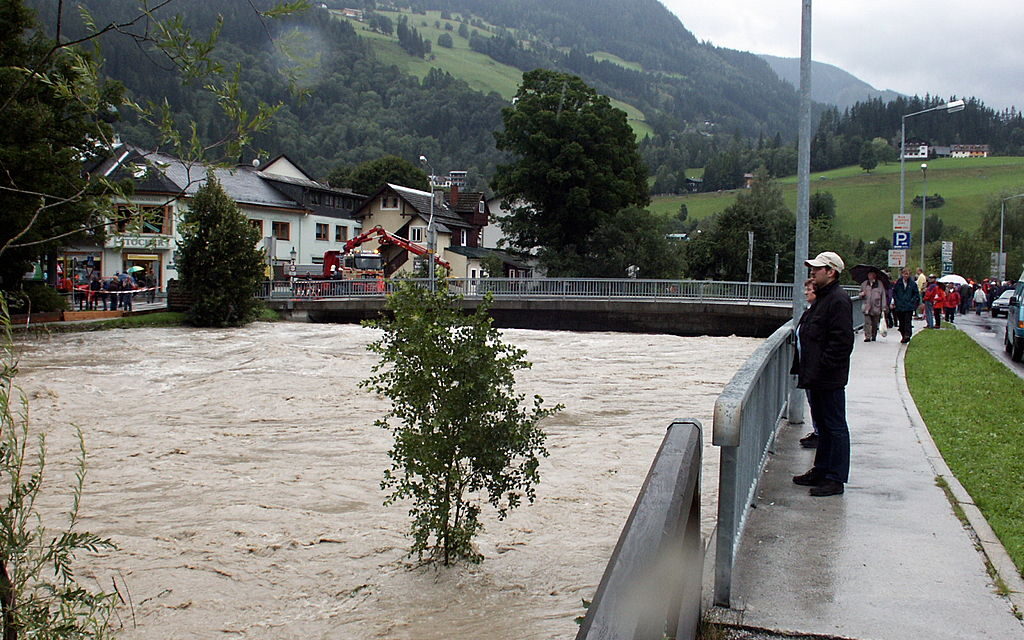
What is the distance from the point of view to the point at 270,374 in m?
24.4

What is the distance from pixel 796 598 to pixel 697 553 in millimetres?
1078

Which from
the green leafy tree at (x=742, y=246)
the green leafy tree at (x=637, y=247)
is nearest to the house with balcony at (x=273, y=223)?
the green leafy tree at (x=637, y=247)

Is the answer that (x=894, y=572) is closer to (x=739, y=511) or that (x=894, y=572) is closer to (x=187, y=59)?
(x=739, y=511)

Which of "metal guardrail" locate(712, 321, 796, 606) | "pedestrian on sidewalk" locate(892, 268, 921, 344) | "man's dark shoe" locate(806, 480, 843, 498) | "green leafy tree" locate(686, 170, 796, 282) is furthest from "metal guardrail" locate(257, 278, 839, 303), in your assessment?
"man's dark shoe" locate(806, 480, 843, 498)

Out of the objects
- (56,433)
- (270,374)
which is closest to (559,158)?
Answer: (270,374)

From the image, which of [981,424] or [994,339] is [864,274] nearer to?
[994,339]

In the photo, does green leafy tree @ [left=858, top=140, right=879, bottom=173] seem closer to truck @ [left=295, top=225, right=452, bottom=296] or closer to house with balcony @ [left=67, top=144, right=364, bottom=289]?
house with balcony @ [left=67, top=144, right=364, bottom=289]

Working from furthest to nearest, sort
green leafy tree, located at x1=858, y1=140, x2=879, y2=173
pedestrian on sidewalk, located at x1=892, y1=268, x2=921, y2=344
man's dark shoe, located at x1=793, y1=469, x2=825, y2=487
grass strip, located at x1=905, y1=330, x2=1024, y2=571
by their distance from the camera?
1. green leafy tree, located at x1=858, y1=140, x2=879, y2=173
2. pedestrian on sidewalk, located at x1=892, y1=268, x2=921, y2=344
3. man's dark shoe, located at x1=793, y1=469, x2=825, y2=487
4. grass strip, located at x1=905, y1=330, x2=1024, y2=571

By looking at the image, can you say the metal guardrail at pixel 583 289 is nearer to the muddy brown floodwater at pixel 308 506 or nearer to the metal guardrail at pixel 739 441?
the muddy brown floodwater at pixel 308 506

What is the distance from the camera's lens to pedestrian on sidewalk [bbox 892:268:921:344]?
23.8 meters

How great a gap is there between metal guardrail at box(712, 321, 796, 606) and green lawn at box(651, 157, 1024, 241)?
103 m

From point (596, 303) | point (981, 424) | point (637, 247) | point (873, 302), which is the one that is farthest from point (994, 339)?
point (637, 247)

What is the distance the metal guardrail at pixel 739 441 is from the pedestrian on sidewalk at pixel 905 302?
1683 cm

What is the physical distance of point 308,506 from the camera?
33.0ft
